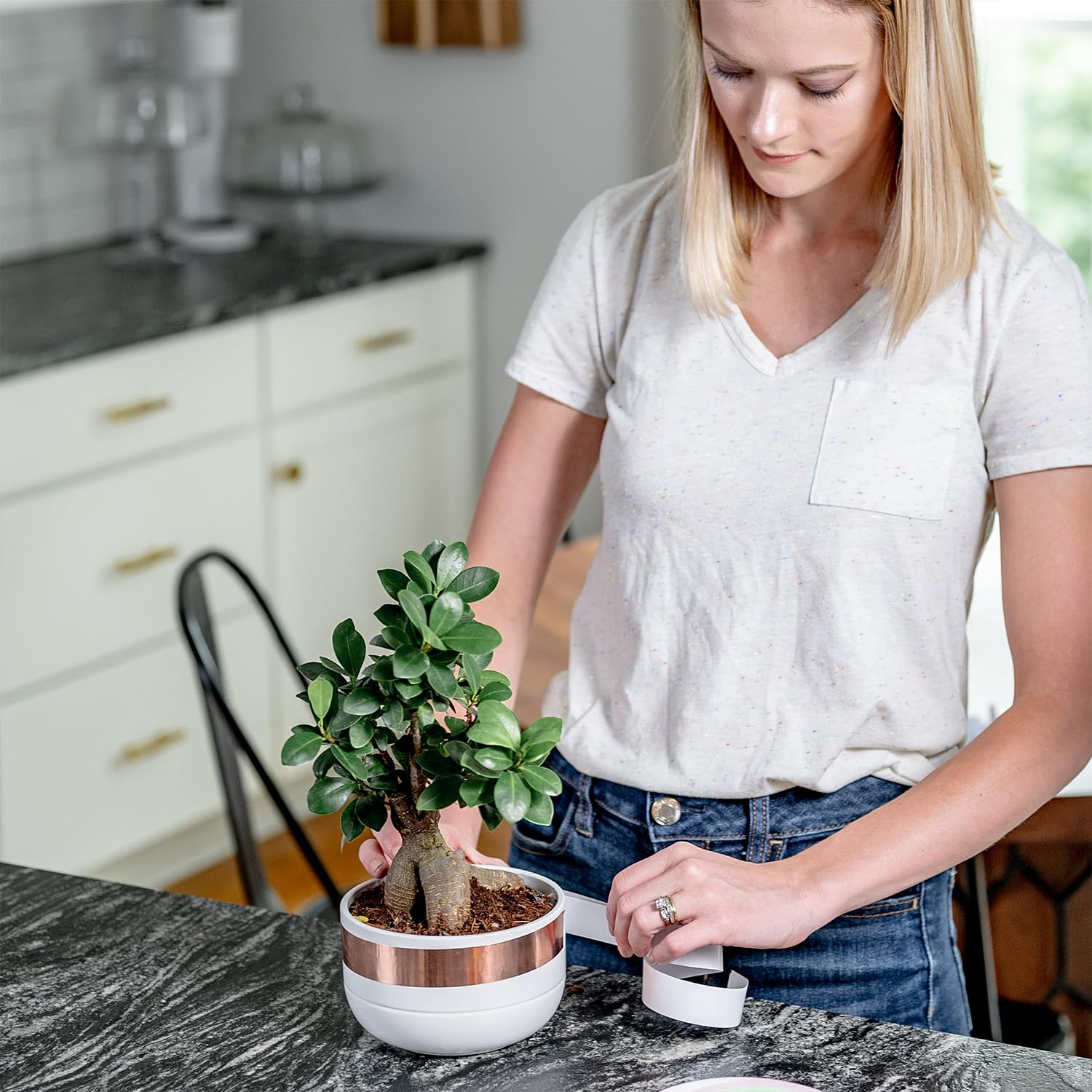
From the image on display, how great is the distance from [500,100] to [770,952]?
242cm

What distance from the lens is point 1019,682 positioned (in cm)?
117

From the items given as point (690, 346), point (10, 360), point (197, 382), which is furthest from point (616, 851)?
point (197, 382)

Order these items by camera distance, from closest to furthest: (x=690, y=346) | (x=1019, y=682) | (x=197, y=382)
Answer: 1. (x=1019, y=682)
2. (x=690, y=346)
3. (x=197, y=382)

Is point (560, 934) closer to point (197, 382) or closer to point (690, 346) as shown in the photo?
point (690, 346)

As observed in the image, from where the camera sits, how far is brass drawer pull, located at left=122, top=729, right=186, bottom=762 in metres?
2.86

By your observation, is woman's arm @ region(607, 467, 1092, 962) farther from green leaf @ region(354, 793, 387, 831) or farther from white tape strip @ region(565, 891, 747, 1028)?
green leaf @ region(354, 793, 387, 831)

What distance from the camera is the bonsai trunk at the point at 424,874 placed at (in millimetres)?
936

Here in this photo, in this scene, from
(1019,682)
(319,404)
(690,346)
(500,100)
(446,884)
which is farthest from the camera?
(500,100)

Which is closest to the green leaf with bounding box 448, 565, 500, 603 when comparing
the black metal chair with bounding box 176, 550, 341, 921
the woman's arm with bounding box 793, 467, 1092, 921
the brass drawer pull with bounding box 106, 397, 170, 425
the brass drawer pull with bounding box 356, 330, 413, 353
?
the woman's arm with bounding box 793, 467, 1092, 921

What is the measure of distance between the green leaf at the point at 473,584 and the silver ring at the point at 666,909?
0.22 m

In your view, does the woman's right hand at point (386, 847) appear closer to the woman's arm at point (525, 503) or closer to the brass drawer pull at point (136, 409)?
the woman's arm at point (525, 503)

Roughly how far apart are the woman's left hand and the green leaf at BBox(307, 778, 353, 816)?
0.61 ft

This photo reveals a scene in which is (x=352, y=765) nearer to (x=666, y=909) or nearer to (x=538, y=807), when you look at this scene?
(x=538, y=807)

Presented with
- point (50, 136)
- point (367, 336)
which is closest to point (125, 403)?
point (367, 336)
